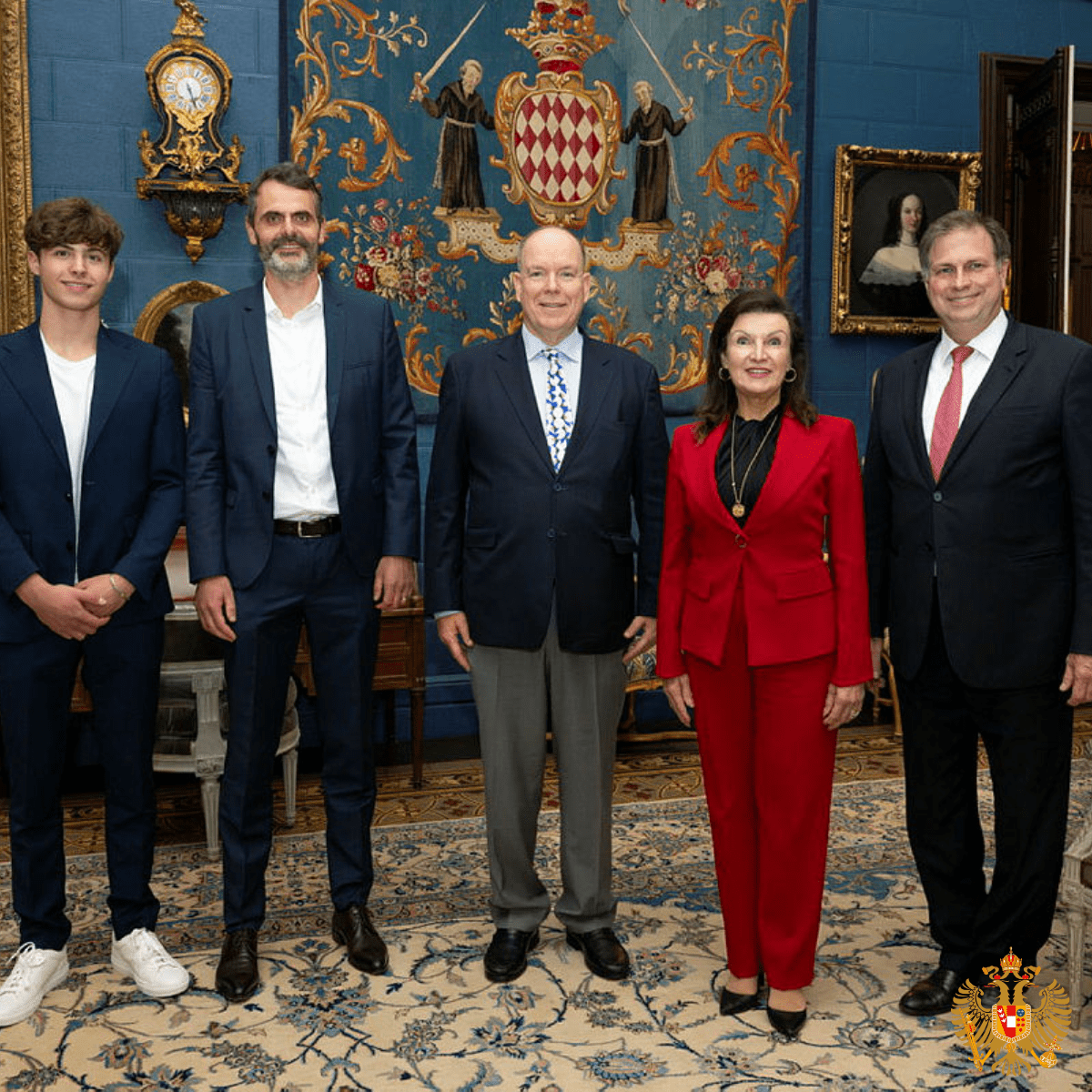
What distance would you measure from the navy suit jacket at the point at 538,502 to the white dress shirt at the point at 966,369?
2.05 feet

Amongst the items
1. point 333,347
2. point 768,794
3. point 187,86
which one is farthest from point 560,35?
point 768,794

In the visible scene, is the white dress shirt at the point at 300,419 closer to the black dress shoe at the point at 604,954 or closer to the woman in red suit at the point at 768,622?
the woman in red suit at the point at 768,622

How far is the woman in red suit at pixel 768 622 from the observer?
8.09 ft

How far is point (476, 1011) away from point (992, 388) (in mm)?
1807

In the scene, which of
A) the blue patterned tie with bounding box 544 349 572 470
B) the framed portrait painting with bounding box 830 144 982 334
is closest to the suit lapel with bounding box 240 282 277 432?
the blue patterned tie with bounding box 544 349 572 470

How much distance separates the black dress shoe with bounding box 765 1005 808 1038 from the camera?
255cm

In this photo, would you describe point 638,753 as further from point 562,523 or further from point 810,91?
point 810,91

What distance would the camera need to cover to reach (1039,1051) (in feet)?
8.19

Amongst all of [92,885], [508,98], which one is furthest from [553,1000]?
[508,98]

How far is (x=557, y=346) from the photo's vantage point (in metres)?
2.81

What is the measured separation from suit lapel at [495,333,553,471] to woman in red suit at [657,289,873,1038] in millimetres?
326

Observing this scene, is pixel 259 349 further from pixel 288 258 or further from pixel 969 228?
pixel 969 228

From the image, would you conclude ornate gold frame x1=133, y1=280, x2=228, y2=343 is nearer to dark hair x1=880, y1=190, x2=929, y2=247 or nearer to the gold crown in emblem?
the gold crown in emblem

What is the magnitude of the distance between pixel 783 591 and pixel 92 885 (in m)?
2.30
